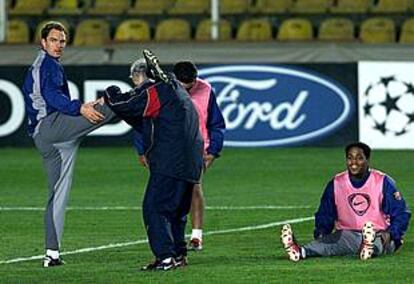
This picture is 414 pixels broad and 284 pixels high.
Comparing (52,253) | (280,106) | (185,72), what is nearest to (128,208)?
(185,72)

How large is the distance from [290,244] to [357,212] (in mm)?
801

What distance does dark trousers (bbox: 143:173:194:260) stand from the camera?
12.1m

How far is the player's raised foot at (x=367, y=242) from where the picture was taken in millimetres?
12430

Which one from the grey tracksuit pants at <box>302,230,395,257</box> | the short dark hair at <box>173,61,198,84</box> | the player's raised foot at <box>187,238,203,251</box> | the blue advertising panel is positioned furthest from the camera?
the blue advertising panel

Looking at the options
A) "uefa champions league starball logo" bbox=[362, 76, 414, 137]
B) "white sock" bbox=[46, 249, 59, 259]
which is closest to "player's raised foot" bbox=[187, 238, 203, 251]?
"white sock" bbox=[46, 249, 59, 259]

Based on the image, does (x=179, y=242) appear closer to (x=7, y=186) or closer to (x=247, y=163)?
(x=7, y=186)

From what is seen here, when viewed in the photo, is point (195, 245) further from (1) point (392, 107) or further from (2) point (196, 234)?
(1) point (392, 107)

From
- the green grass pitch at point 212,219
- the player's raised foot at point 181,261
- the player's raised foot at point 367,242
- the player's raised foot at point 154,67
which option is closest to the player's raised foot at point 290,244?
the green grass pitch at point 212,219

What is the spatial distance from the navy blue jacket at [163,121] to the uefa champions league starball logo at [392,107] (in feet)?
40.6

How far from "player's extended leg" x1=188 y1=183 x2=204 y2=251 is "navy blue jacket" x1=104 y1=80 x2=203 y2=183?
158cm

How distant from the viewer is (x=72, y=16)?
29406 millimetres

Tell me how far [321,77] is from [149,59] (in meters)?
13.2

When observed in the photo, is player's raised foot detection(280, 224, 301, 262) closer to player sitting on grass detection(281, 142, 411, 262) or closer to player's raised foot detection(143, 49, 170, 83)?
player sitting on grass detection(281, 142, 411, 262)

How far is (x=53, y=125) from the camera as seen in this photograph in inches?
495
